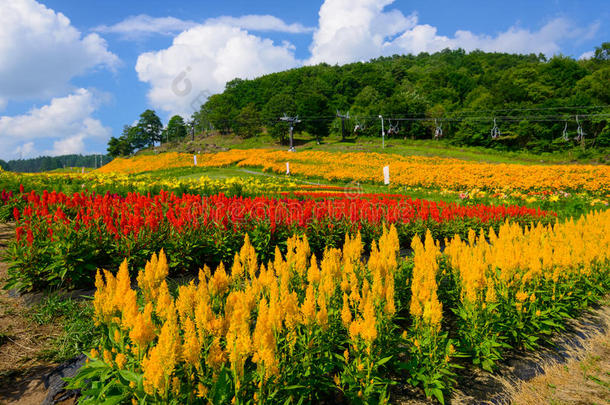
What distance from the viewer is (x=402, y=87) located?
83.4 meters

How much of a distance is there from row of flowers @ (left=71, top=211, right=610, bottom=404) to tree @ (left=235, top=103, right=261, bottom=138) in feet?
232

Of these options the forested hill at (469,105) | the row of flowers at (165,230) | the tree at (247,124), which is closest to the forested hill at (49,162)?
the forested hill at (469,105)

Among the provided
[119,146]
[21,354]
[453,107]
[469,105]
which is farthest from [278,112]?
[21,354]

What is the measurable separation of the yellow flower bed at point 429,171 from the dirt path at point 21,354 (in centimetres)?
1725

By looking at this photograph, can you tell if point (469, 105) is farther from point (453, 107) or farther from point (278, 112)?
point (278, 112)

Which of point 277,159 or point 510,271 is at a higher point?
point 277,159

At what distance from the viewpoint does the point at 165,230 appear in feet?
17.6

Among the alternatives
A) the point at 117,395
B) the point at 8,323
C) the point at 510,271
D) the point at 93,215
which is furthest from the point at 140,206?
the point at 510,271

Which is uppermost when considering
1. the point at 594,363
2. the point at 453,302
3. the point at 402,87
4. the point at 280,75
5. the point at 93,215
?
the point at 280,75

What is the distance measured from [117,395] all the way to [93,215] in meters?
4.32

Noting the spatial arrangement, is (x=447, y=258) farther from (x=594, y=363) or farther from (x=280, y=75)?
(x=280, y=75)

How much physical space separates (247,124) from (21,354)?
71.6m

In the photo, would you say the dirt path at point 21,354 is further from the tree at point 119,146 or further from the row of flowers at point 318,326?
the tree at point 119,146

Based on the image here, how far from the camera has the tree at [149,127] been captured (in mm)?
102312
